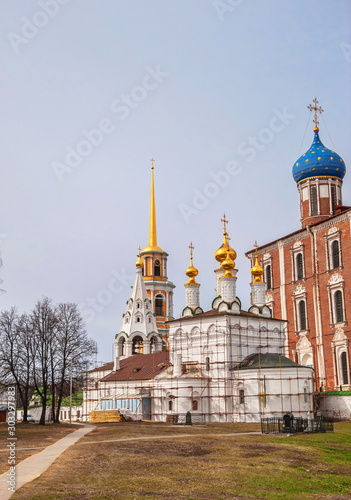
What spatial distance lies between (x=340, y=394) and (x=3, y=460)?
112ft

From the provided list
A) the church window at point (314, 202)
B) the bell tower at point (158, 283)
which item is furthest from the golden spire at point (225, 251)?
the bell tower at point (158, 283)

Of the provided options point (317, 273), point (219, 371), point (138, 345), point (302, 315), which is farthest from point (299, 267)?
point (138, 345)

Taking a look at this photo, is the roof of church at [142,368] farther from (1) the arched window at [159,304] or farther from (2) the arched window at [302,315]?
(1) the arched window at [159,304]

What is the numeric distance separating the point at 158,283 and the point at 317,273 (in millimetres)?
32088

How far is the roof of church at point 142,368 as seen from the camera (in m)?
55.7

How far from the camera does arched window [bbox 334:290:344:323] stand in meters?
50.6

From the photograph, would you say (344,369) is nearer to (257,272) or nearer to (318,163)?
(257,272)

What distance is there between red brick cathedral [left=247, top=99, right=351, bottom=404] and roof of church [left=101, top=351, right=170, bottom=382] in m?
11.6

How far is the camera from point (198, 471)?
1798 centimetres

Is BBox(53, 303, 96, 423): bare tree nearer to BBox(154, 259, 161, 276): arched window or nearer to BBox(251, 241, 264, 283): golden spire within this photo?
BBox(251, 241, 264, 283): golden spire

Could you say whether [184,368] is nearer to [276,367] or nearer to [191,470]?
[276,367]

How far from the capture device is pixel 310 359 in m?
53.4

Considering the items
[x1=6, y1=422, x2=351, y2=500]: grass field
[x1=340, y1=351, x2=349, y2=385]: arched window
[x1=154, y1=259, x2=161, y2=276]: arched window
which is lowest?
[x1=6, y1=422, x2=351, y2=500]: grass field

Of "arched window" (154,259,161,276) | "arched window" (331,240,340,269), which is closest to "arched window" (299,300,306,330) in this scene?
"arched window" (331,240,340,269)
